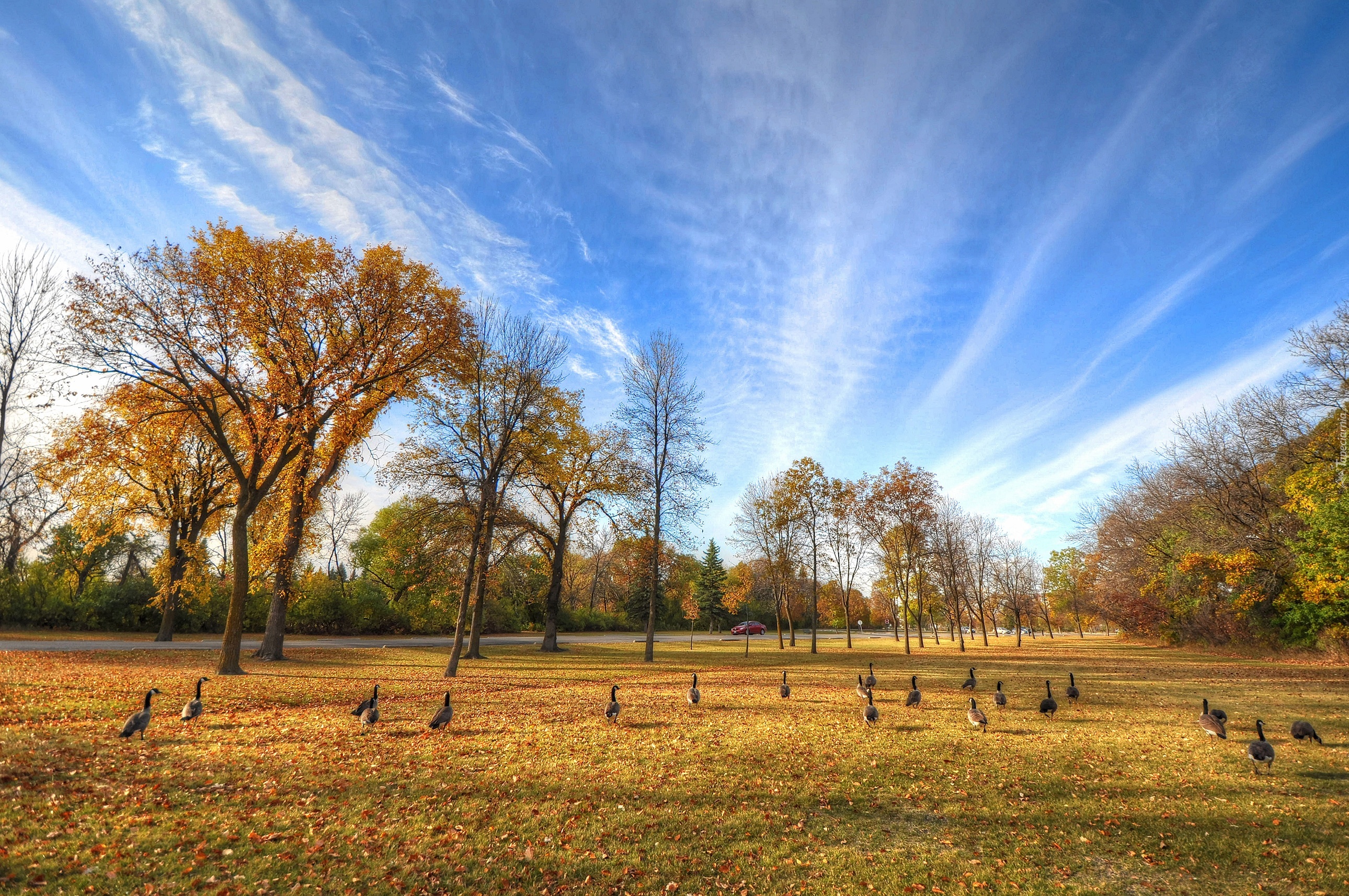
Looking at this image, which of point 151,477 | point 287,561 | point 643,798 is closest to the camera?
point 643,798

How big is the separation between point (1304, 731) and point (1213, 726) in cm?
154

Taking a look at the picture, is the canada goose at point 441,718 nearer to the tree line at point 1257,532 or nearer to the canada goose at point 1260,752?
the canada goose at point 1260,752

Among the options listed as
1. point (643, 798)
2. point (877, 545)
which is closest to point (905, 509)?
point (877, 545)

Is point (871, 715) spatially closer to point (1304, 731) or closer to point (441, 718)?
point (1304, 731)

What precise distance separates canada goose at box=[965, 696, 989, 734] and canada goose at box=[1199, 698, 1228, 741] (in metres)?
4.02

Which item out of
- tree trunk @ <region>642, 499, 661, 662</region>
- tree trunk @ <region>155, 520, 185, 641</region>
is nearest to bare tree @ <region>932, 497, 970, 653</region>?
tree trunk @ <region>642, 499, 661, 662</region>

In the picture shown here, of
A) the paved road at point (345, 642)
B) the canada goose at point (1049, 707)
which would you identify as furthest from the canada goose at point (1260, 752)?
the paved road at point (345, 642)

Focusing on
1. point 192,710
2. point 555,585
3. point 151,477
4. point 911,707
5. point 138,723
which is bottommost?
point 911,707

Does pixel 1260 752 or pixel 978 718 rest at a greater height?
pixel 1260 752

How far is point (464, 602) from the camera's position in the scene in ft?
62.1

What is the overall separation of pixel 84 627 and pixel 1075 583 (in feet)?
270

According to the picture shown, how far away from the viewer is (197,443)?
27.4 m

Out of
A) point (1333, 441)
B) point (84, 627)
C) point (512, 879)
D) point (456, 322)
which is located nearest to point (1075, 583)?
point (1333, 441)

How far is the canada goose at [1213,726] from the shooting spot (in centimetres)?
1109
